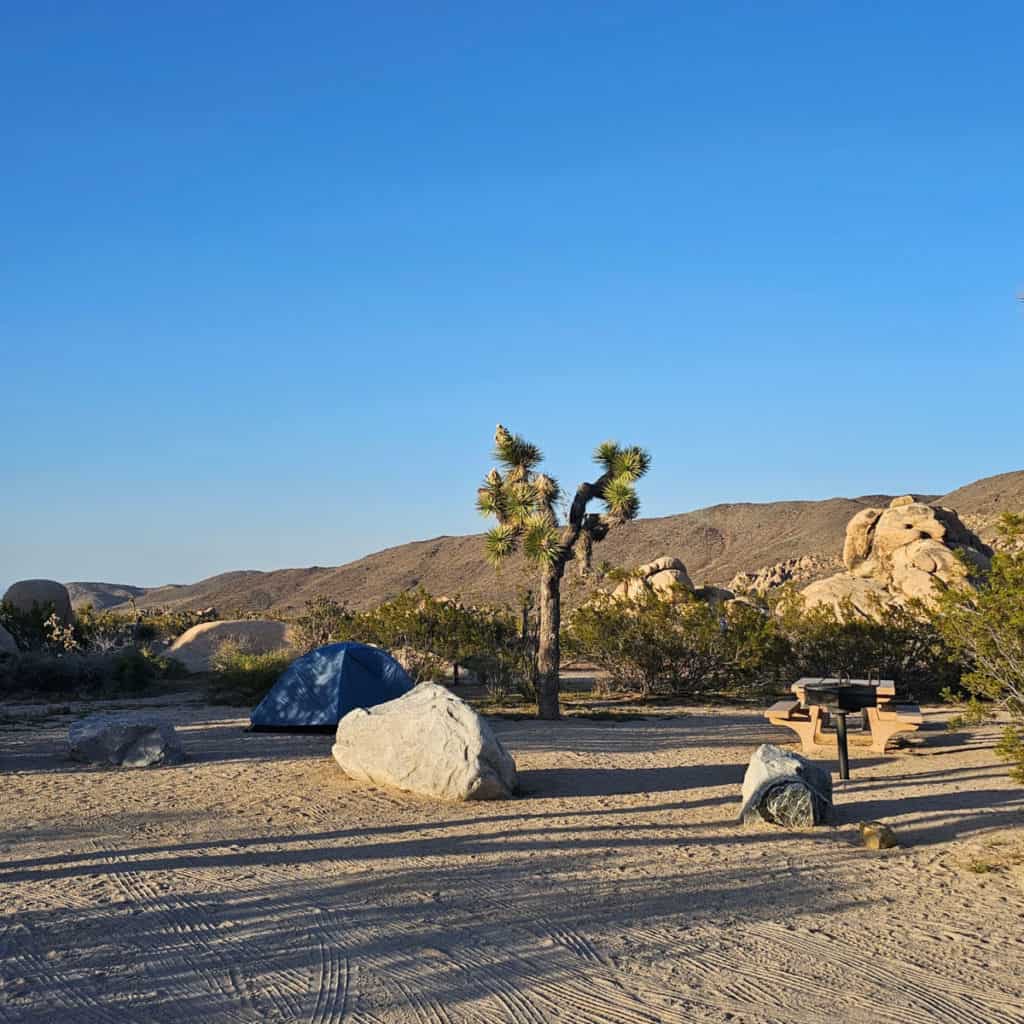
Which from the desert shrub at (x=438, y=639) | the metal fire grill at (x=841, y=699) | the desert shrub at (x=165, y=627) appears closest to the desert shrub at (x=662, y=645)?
the desert shrub at (x=438, y=639)

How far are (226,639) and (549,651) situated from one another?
17.1 m

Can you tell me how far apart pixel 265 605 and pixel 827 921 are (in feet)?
272

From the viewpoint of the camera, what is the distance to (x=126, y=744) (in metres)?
12.4

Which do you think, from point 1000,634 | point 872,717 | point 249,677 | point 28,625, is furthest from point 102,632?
point 1000,634

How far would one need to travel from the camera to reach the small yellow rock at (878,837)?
324 inches

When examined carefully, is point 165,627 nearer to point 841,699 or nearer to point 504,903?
point 841,699

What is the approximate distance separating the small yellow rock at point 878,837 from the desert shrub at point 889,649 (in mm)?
11632

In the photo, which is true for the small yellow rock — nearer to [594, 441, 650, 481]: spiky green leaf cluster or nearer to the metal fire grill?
the metal fire grill

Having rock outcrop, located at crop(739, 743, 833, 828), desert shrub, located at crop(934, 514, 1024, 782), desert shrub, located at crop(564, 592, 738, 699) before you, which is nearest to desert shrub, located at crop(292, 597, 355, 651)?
desert shrub, located at crop(564, 592, 738, 699)

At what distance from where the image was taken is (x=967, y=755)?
12.8 meters

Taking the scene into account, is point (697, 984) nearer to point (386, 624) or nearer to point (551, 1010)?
point (551, 1010)

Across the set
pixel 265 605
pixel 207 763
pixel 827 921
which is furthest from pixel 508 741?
pixel 265 605

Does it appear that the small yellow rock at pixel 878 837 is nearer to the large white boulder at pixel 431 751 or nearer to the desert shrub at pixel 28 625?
the large white boulder at pixel 431 751

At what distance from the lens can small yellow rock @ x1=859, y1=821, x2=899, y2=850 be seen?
824cm
